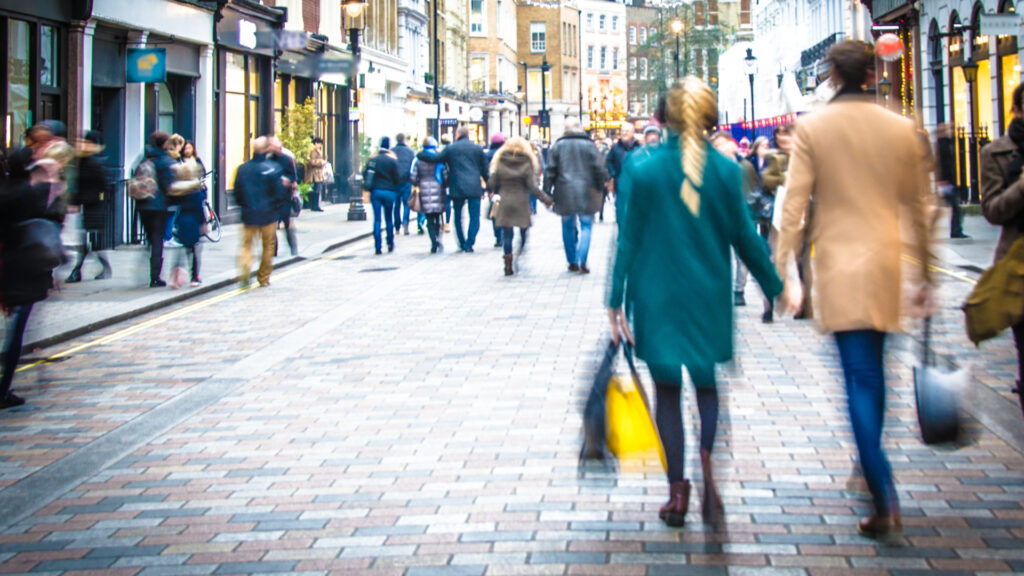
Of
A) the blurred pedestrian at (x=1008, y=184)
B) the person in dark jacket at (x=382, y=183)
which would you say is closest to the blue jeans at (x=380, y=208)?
the person in dark jacket at (x=382, y=183)

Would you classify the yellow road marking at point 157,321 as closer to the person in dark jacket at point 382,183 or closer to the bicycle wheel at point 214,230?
the person in dark jacket at point 382,183

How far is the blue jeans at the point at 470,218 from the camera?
19.4 metres

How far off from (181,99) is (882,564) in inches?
918

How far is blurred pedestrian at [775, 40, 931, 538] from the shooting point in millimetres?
4883

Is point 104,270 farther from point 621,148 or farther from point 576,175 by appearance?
point 621,148

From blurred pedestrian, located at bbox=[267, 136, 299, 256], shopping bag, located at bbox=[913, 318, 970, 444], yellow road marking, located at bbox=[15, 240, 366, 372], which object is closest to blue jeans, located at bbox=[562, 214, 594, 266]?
blurred pedestrian, located at bbox=[267, 136, 299, 256]

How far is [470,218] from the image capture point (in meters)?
19.4

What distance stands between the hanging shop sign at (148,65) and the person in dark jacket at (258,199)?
712 centimetres

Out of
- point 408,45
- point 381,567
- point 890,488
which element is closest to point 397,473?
point 381,567

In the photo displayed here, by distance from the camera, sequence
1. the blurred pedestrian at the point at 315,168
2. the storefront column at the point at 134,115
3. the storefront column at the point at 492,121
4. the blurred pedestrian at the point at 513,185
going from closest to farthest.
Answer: the blurred pedestrian at the point at 513,185 < the storefront column at the point at 134,115 < the blurred pedestrian at the point at 315,168 < the storefront column at the point at 492,121

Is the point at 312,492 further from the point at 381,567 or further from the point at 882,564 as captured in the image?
the point at 882,564

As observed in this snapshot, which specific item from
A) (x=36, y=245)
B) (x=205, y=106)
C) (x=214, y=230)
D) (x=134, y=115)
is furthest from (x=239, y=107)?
(x=36, y=245)

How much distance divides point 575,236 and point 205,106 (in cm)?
1272

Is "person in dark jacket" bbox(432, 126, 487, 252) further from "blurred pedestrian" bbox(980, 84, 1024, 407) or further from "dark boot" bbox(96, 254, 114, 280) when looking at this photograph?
"blurred pedestrian" bbox(980, 84, 1024, 407)
